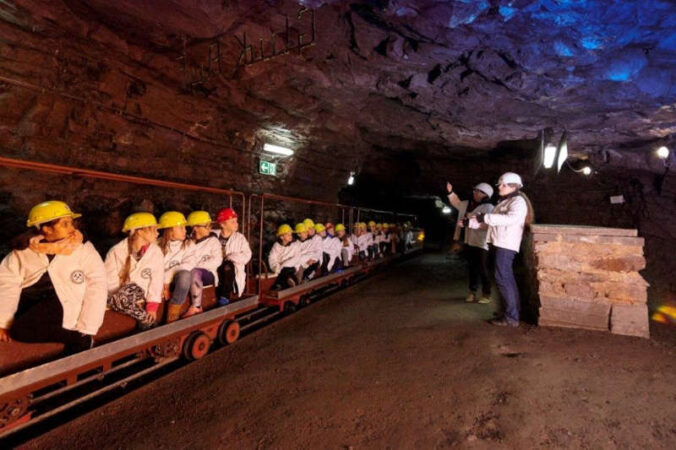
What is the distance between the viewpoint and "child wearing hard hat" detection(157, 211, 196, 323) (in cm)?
395

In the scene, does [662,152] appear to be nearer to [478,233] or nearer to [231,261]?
[478,233]

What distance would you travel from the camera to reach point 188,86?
7684 millimetres

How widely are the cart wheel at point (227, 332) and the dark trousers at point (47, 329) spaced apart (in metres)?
1.64

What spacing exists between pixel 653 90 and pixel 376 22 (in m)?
6.18

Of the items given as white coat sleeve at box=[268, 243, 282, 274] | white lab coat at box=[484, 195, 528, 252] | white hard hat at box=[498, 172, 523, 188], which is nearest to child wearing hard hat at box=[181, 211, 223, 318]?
white coat sleeve at box=[268, 243, 282, 274]

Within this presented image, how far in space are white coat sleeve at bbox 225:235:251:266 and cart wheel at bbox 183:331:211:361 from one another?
118 cm

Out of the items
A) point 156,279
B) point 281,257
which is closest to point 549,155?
point 281,257

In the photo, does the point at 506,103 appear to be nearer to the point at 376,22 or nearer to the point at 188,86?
the point at 376,22

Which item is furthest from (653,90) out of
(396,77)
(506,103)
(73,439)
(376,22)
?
(73,439)

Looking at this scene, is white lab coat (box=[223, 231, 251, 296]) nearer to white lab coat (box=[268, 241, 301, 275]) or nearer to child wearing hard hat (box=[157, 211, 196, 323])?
child wearing hard hat (box=[157, 211, 196, 323])

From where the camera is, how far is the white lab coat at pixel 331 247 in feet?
25.2

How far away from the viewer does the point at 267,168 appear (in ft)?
37.0

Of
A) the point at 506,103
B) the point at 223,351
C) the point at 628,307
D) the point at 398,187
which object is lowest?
the point at 223,351

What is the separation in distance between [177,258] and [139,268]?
0.63m
